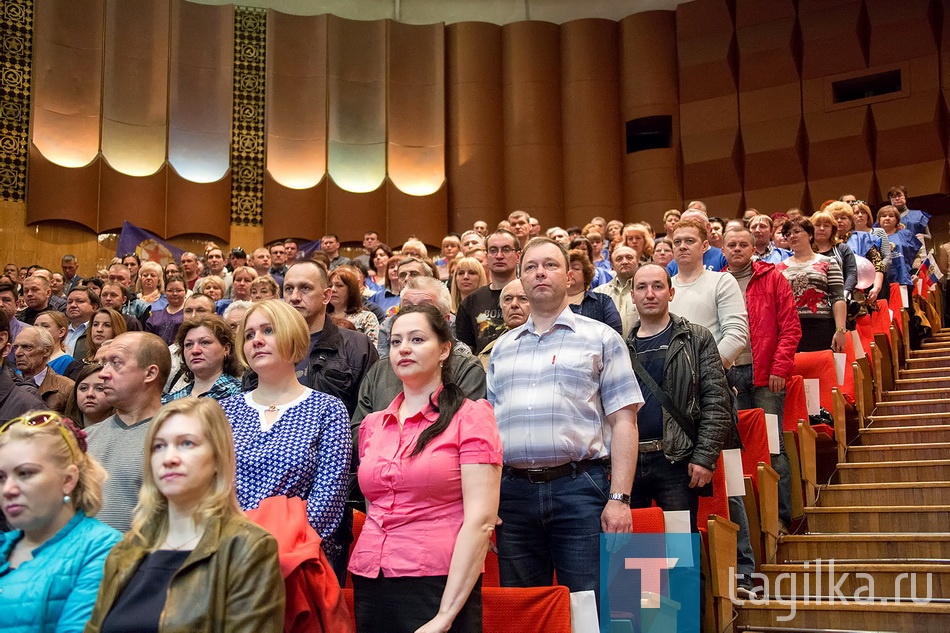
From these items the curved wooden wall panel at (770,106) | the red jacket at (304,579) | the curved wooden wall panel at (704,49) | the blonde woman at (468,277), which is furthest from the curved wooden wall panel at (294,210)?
the red jacket at (304,579)

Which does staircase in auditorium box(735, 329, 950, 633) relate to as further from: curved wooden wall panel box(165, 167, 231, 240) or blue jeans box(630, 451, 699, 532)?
curved wooden wall panel box(165, 167, 231, 240)

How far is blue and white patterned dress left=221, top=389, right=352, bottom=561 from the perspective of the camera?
228 cm

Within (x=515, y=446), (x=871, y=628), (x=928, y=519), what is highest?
(x=515, y=446)

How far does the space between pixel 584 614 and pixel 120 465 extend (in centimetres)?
126

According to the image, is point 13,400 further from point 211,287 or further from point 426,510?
point 211,287

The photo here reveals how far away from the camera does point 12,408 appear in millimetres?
3146

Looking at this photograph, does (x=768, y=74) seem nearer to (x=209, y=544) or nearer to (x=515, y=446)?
(x=515, y=446)

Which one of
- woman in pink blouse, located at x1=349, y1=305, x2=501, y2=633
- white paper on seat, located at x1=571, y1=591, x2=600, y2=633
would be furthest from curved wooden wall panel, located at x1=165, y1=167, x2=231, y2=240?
white paper on seat, located at x1=571, y1=591, x2=600, y2=633

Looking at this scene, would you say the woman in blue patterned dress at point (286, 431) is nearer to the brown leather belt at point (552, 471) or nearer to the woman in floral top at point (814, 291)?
the brown leather belt at point (552, 471)

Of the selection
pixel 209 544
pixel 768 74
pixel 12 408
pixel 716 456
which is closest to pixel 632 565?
pixel 716 456

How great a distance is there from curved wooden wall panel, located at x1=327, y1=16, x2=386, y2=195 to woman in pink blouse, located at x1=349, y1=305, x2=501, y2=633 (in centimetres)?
933

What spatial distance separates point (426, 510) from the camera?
83.6 inches

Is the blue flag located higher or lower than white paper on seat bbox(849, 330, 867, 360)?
higher

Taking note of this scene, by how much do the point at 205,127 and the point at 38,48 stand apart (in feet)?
6.06
